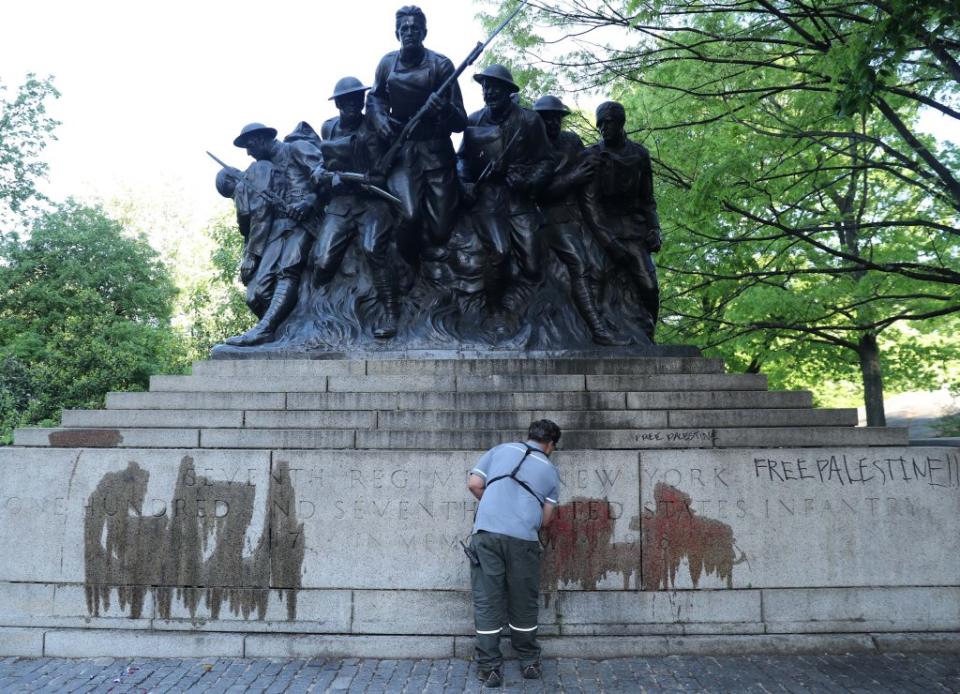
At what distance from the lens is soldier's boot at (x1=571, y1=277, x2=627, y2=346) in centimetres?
938

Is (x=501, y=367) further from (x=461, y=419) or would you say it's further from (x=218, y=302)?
(x=218, y=302)

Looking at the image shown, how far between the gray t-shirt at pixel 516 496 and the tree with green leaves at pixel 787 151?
4074 millimetres

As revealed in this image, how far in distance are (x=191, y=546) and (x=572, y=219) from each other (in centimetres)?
531

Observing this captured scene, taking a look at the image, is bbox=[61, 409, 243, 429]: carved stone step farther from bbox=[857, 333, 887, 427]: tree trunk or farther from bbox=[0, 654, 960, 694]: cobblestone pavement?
bbox=[857, 333, 887, 427]: tree trunk

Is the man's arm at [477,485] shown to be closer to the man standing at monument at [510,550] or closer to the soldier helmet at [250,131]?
the man standing at monument at [510,550]

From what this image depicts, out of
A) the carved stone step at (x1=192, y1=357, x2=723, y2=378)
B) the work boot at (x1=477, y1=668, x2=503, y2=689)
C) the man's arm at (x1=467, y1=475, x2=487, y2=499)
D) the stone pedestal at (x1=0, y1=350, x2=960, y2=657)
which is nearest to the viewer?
the work boot at (x1=477, y1=668, x2=503, y2=689)

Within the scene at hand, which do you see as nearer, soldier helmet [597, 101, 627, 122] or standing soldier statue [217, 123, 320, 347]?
soldier helmet [597, 101, 627, 122]

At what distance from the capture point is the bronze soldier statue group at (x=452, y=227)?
31.1ft

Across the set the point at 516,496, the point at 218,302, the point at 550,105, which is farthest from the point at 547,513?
the point at 218,302

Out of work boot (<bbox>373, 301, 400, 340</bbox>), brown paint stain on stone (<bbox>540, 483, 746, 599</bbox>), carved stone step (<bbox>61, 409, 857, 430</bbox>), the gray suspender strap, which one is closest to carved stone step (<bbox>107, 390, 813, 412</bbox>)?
carved stone step (<bbox>61, 409, 857, 430</bbox>)

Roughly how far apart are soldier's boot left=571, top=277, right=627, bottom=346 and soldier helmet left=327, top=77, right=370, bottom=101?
3.20 metres

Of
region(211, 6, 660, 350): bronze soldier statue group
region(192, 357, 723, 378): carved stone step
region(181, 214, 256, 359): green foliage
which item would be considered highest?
region(181, 214, 256, 359): green foliage

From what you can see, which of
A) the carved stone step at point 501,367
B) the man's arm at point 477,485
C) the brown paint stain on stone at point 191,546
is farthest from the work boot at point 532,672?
the carved stone step at point 501,367

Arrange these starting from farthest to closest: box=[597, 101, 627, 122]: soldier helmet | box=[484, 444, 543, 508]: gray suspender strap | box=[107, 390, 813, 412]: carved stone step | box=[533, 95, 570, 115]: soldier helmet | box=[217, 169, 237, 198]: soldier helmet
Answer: box=[217, 169, 237, 198]: soldier helmet
box=[533, 95, 570, 115]: soldier helmet
box=[597, 101, 627, 122]: soldier helmet
box=[107, 390, 813, 412]: carved stone step
box=[484, 444, 543, 508]: gray suspender strap
